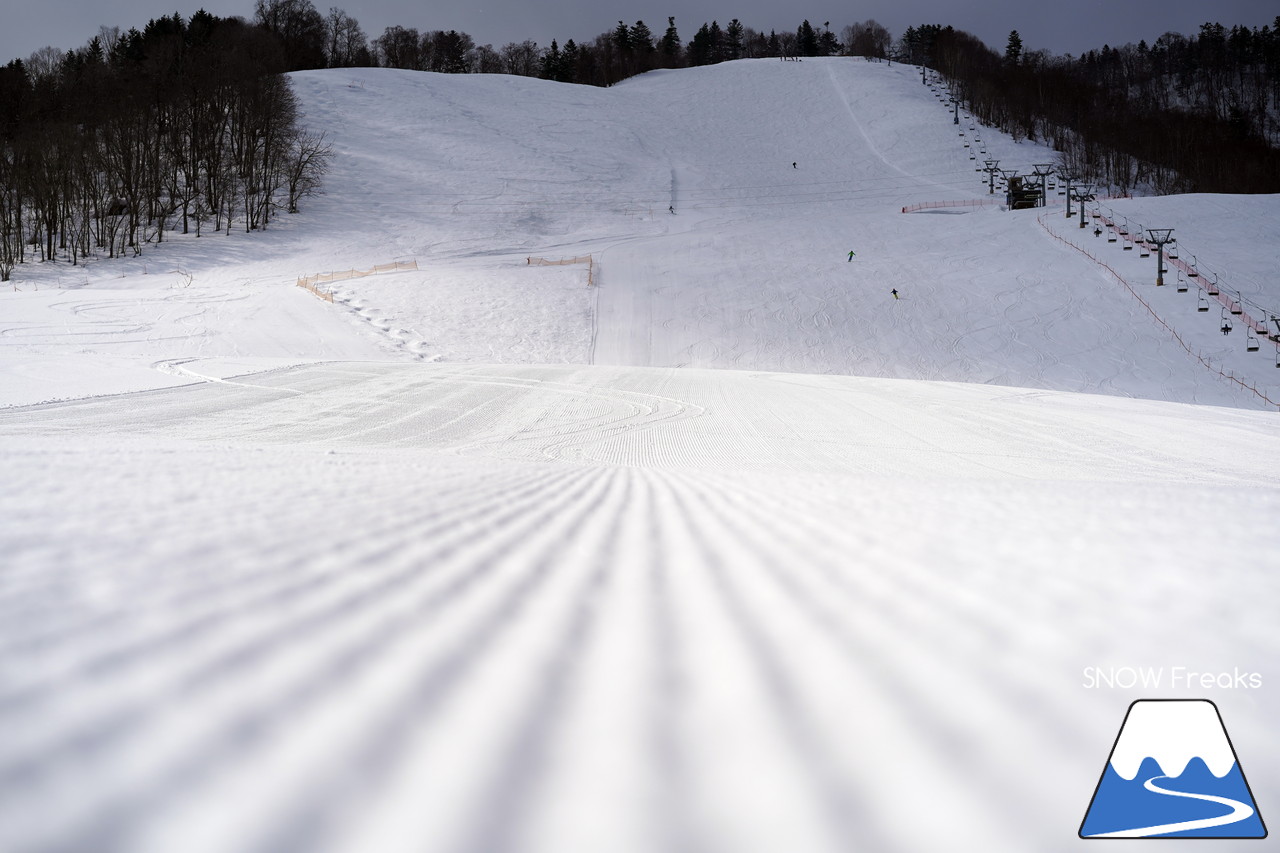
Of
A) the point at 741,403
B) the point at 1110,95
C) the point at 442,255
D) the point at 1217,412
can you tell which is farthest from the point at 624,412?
the point at 1110,95

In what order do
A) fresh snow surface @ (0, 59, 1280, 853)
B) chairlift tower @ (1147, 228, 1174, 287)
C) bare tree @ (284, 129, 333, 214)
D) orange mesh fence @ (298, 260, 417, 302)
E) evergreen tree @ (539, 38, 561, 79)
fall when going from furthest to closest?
evergreen tree @ (539, 38, 561, 79) → bare tree @ (284, 129, 333, 214) → chairlift tower @ (1147, 228, 1174, 287) → orange mesh fence @ (298, 260, 417, 302) → fresh snow surface @ (0, 59, 1280, 853)

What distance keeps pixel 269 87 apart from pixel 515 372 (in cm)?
4113

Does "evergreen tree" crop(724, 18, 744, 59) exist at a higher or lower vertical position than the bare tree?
higher

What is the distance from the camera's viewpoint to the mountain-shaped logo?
767 mm

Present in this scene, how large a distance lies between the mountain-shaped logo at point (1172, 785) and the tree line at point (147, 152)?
40.7m

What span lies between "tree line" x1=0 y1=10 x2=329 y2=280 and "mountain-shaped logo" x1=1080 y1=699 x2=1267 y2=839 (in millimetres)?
40748

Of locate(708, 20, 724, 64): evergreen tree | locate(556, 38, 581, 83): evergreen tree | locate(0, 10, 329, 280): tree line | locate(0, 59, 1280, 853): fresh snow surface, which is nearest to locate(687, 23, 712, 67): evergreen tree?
locate(708, 20, 724, 64): evergreen tree

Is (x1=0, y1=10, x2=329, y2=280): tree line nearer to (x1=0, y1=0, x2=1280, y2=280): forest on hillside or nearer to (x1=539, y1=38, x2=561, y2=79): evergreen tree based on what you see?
(x1=0, y1=0, x2=1280, y2=280): forest on hillside

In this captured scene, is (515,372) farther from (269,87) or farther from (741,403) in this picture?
(269,87)

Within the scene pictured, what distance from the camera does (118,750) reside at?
2.47 ft

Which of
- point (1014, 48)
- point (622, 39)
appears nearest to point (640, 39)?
point (622, 39)

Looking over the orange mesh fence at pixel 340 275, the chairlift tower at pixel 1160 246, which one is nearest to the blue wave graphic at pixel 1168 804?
the orange mesh fence at pixel 340 275

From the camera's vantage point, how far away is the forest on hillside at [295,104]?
1409 inches
